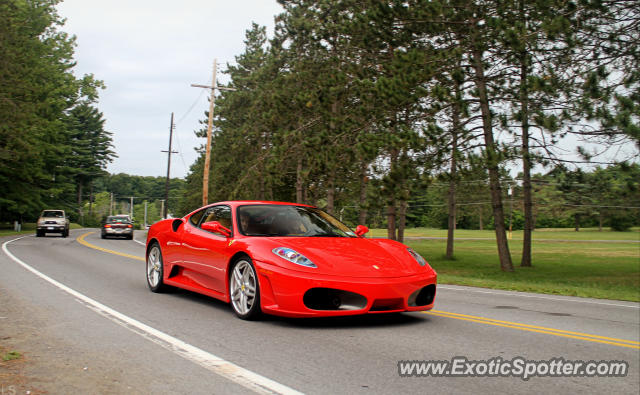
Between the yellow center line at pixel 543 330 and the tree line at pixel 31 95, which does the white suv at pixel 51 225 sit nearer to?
the tree line at pixel 31 95

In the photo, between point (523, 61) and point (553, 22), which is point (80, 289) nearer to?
point (553, 22)

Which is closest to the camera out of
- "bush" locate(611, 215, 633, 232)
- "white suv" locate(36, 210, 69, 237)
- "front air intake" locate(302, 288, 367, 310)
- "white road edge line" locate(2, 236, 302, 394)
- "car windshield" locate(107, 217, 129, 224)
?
"white road edge line" locate(2, 236, 302, 394)

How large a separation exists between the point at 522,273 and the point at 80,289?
2037 centimetres

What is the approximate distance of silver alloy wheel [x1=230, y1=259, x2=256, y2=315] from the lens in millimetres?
6551

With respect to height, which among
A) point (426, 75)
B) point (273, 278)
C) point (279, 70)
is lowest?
point (273, 278)

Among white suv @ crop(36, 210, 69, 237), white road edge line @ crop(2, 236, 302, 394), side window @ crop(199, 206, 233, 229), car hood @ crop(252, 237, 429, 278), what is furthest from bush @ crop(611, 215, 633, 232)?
white road edge line @ crop(2, 236, 302, 394)

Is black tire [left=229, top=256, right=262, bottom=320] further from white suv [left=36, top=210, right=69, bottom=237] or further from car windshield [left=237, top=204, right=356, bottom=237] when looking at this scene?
white suv [left=36, top=210, right=69, bottom=237]

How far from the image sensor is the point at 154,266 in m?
9.35

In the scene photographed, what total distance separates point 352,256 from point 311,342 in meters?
1.20

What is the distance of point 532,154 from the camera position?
19.8m

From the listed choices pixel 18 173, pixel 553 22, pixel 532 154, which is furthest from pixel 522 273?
pixel 18 173

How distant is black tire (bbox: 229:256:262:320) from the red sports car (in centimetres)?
1

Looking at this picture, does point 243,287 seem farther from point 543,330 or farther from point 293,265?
point 543,330

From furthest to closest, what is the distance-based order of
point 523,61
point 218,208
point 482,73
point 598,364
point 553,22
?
point 482,73
point 523,61
point 553,22
point 218,208
point 598,364
